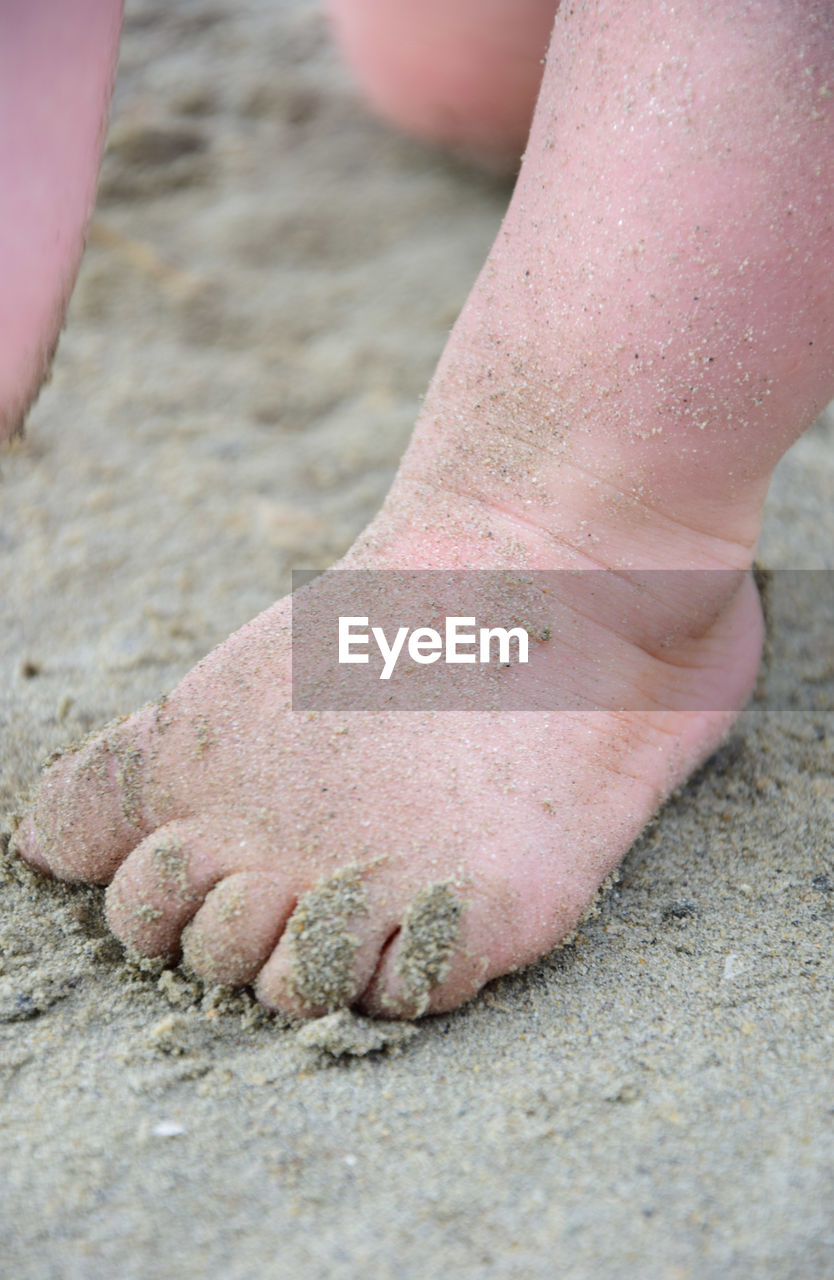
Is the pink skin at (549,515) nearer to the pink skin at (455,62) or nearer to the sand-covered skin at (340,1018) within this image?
the sand-covered skin at (340,1018)

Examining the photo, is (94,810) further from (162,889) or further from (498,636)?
(498,636)

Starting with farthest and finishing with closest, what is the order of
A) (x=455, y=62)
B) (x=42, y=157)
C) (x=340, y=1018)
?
1. (x=455, y=62)
2. (x=42, y=157)
3. (x=340, y=1018)

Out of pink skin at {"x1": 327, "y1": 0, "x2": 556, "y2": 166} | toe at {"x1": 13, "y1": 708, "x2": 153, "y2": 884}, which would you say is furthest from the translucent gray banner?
pink skin at {"x1": 327, "y1": 0, "x2": 556, "y2": 166}

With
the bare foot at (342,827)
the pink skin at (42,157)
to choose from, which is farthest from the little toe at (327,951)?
the pink skin at (42,157)

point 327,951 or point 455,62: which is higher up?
point 455,62

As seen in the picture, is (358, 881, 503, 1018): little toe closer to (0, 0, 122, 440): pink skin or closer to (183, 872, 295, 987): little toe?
(183, 872, 295, 987): little toe

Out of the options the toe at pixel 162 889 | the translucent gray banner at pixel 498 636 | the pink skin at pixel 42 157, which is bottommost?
the toe at pixel 162 889

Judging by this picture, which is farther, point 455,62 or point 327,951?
point 455,62

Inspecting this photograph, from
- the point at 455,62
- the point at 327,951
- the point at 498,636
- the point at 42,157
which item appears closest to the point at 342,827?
the point at 327,951
